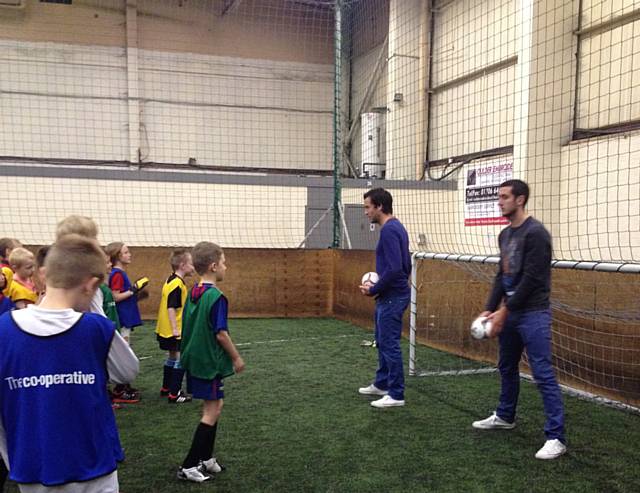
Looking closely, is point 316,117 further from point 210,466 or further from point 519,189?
point 210,466

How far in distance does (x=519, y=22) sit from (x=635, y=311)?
810 cm

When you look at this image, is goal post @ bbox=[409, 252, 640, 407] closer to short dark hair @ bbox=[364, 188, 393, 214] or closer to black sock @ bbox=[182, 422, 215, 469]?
short dark hair @ bbox=[364, 188, 393, 214]

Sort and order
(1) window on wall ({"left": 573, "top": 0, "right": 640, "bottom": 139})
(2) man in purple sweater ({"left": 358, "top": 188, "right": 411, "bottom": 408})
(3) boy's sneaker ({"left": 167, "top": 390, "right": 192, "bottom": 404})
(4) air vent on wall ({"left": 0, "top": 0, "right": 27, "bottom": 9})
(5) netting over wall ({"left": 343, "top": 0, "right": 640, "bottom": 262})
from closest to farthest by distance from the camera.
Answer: (2) man in purple sweater ({"left": 358, "top": 188, "right": 411, "bottom": 408}) → (3) boy's sneaker ({"left": 167, "top": 390, "right": 192, "bottom": 404}) → (1) window on wall ({"left": 573, "top": 0, "right": 640, "bottom": 139}) → (5) netting over wall ({"left": 343, "top": 0, "right": 640, "bottom": 262}) → (4) air vent on wall ({"left": 0, "top": 0, "right": 27, "bottom": 9})

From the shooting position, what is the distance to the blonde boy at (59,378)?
1.95m

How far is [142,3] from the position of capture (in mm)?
16031

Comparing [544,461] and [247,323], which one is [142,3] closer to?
[247,323]

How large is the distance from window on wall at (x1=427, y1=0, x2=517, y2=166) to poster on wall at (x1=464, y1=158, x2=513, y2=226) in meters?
0.33

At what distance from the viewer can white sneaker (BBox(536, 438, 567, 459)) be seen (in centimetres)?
405

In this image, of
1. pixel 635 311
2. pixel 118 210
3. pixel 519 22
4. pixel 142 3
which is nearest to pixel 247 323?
pixel 118 210

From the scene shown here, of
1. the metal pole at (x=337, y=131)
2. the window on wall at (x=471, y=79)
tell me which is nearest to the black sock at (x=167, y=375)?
the metal pole at (x=337, y=131)

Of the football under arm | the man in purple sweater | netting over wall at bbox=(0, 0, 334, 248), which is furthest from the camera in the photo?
netting over wall at bbox=(0, 0, 334, 248)

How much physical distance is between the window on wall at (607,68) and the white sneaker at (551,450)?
720 cm

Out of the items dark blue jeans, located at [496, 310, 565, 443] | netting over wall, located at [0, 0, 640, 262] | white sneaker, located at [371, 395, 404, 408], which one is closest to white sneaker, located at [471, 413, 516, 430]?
dark blue jeans, located at [496, 310, 565, 443]

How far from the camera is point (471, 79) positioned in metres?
13.6
